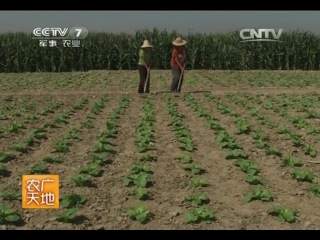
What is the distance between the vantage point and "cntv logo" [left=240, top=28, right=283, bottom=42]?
84.8 feet

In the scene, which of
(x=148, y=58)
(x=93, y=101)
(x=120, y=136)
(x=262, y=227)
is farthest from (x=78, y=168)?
(x=148, y=58)

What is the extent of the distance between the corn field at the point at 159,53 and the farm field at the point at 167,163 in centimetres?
1440

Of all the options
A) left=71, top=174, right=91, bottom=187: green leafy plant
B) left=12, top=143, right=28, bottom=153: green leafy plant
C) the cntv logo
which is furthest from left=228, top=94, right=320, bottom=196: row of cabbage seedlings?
the cntv logo

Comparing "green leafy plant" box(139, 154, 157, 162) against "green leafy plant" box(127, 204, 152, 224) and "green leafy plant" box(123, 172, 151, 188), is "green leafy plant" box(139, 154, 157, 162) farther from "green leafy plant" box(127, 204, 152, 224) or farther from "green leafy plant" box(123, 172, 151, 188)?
"green leafy plant" box(127, 204, 152, 224)

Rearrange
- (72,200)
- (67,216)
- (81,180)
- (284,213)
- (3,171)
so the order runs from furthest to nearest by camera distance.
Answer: (3,171), (81,180), (72,200), (284,213), (67,216)

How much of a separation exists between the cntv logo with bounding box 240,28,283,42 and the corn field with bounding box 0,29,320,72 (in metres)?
0.26

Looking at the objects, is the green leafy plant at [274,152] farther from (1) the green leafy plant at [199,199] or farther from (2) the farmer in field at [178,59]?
(2) the farmer in field at [178,59]

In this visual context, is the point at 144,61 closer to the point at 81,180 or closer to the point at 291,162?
the point at 291,162

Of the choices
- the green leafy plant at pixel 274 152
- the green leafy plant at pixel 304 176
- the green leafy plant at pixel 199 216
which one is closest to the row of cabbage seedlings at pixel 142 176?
the green leafy plant at pixel 199 216

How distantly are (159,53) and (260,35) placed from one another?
20.4 feet

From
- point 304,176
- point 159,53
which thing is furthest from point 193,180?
point 159,53

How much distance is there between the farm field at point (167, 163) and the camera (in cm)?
418

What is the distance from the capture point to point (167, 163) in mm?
5938
